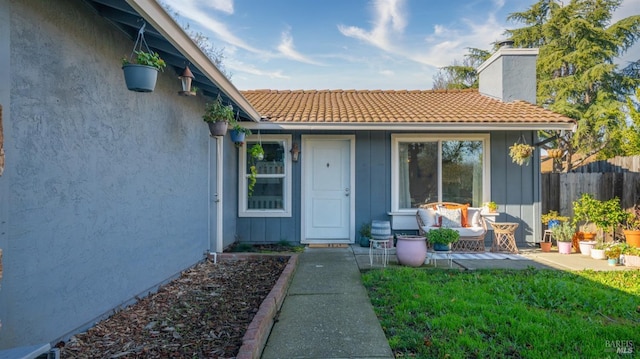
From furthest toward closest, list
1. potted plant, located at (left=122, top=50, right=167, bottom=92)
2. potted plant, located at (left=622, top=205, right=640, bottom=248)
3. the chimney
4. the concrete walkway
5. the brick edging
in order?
the chimney, potted plant, located at (left=622, top=205, right=640, bottom=248), potted plant, located at (left=122, top=50, right=167, bottom=92), the concrete walkway, the brick edging

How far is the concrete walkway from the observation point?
284cm

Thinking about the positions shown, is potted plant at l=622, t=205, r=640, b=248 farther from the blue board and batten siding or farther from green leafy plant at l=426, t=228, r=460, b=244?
green leafy plant at l=426, t=228, r=460, b=244

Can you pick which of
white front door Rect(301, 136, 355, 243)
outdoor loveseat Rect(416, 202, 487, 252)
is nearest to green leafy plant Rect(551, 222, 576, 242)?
outdoor loveseat Rect(416, 202, 487, 252)

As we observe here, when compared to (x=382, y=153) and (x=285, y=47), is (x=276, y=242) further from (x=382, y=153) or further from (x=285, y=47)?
(x=285, y=47)

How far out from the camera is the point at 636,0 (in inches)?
535

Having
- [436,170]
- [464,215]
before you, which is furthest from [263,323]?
[436,170]

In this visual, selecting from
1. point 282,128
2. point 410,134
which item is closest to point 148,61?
point 282,128

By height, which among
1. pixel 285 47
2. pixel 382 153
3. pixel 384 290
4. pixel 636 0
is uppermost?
pixel 636 0

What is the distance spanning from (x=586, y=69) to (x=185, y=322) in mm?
18416

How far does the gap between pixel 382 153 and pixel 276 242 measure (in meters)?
2.89

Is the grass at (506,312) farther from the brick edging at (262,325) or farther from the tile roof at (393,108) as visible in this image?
the tile roof at (393,108)

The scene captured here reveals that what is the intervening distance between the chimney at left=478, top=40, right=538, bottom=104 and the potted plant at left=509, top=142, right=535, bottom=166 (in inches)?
88.2

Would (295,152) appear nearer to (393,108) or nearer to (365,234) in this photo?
(365,234)

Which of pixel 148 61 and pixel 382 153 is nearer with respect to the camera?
pixel 148 61
